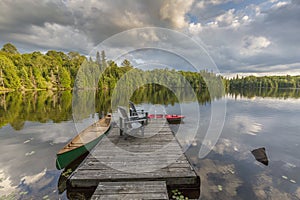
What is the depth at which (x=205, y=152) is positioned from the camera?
316 inches

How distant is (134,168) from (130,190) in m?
0.84

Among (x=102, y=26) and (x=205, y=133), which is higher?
(x=102, y=26)

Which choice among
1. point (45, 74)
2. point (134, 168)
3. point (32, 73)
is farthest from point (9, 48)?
point (134, 168)

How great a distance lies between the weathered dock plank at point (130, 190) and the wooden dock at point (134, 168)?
37mm

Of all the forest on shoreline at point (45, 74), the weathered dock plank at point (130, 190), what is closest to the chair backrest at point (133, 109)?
the weathered dock plank at point (130, 190)

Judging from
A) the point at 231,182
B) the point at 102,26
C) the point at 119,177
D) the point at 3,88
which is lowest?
the point at 231,182

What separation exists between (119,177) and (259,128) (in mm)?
13610

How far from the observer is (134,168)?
4391 mm

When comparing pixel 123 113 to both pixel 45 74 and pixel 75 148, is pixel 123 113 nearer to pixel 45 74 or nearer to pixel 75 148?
pixel 75 148

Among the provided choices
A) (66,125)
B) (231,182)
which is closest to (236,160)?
(231,182)

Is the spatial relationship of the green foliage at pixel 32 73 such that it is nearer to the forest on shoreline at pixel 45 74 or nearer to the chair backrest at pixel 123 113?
the forest on shoreline at pixel 45 74

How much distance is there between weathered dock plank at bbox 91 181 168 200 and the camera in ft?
10.9

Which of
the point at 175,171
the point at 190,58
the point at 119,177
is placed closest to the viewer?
the point at 119,177

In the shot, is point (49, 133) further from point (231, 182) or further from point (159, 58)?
point (231, 182)
